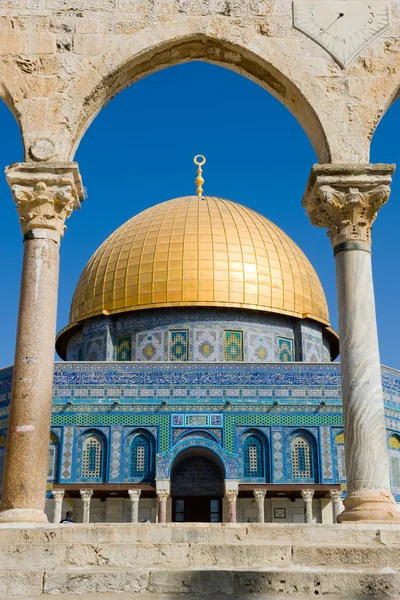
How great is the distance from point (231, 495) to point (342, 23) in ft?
46.0

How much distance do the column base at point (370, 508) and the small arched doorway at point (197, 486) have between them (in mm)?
13902

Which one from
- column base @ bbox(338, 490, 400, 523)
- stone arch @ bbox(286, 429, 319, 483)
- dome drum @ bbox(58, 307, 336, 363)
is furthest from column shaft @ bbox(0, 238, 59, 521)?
dome drum @ bbox(58, 307, 336, 363)

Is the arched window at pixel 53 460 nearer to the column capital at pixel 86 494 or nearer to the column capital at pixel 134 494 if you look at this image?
the column capital at pixel 86 494

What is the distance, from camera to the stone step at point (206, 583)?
4.93 m

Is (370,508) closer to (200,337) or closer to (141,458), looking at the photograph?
(141,458)

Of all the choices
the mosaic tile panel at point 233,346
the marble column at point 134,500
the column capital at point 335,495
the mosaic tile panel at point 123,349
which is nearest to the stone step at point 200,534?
the marble column at point 134,500

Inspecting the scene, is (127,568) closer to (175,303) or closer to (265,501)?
(265,501)

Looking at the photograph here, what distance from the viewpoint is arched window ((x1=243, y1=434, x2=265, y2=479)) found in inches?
801

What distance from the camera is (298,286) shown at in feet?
84.1

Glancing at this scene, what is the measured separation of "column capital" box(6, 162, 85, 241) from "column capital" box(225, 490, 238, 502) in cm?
1359

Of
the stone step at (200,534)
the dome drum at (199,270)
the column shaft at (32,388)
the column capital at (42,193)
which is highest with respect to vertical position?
the dome drum at (199,270)

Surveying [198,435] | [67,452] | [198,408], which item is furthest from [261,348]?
[67,452]

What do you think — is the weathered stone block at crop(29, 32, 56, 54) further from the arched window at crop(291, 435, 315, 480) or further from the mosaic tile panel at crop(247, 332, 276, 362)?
the mosaic tile panel at crop(247, 332, 276, 362)

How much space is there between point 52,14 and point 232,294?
55.4 feet
